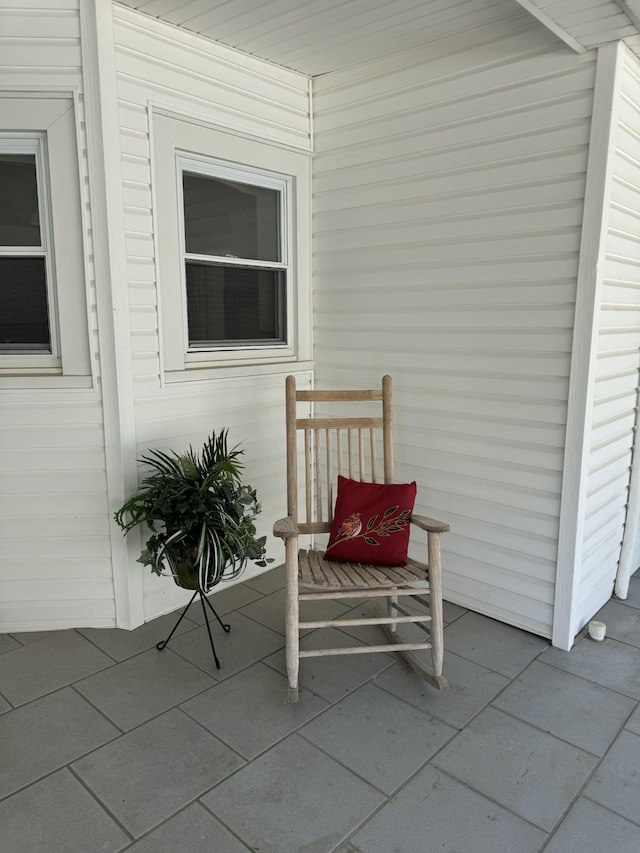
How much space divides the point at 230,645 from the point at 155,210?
1.90 meters

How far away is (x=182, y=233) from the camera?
9.30 ft

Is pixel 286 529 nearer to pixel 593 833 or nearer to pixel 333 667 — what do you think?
pixel 333 667

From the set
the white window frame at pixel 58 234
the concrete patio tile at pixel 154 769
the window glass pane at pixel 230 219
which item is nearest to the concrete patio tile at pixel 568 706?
the concrete patio tile at pixel 154 769

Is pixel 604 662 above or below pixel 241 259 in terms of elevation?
below

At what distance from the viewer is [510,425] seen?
2.72 meters

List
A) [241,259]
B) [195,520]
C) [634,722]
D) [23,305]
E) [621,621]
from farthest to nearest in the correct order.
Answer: [241,259]
[621,621]
[23,305]
[195,520]
[634,722]

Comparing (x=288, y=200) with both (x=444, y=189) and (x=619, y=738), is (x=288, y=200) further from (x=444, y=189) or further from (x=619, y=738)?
(x=619, y=738)

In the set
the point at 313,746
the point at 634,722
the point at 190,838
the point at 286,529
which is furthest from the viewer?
the point at 286,529

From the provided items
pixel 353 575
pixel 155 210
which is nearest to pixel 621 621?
pixel 353 575

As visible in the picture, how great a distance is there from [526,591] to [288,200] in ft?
7.45

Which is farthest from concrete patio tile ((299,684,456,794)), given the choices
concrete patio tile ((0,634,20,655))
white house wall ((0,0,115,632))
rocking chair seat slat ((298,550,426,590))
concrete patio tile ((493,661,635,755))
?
concrete patio tile ((0,634,20,655))

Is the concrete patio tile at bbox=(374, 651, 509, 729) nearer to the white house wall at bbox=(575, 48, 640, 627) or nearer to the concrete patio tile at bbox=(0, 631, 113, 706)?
the white house wall at bbox=(575, 48, 640, 627)

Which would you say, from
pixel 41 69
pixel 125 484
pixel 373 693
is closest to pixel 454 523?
pixel 373 693

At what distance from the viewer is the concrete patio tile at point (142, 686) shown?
7.40 feet
